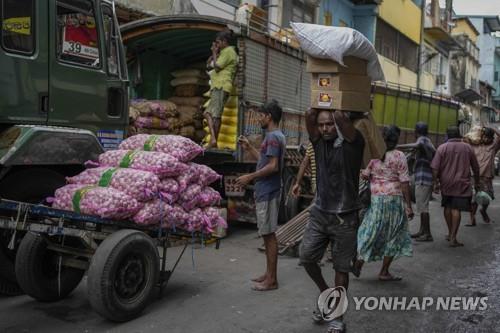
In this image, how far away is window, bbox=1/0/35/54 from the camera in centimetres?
470

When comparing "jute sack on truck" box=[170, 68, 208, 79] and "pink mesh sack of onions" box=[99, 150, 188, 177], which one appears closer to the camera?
"pink mesh sack of onions" box=[99, 150, 188, 177]

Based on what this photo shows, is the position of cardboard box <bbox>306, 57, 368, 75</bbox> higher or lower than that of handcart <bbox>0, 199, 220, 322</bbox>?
higher

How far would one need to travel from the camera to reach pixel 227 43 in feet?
25.2

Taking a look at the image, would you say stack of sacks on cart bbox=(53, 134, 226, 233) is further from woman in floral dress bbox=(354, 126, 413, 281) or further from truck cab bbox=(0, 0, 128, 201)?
woman in floral dress bbox=(354, 126, 413, 281)

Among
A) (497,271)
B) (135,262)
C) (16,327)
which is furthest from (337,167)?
(497,271)

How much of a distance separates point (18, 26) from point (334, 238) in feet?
10.9

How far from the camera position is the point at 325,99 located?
443 cm

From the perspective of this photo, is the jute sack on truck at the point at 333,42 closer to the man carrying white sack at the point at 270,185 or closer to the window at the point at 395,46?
the man carrying white sack at the point at 270,185

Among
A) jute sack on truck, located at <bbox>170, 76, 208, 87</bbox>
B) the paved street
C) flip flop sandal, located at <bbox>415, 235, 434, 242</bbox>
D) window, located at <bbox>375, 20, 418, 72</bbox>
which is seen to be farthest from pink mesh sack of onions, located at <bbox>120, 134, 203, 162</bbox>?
window, located at <bbox>375, 20, 418, 72</bbox>

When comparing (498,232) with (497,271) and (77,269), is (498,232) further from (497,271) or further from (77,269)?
(77,269)

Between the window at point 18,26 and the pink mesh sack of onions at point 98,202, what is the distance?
141 centimetres

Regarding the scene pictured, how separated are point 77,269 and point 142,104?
3448 mm

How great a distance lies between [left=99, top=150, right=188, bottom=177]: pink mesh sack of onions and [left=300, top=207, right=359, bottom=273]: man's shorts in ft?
4.12

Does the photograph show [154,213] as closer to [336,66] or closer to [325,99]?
[325,99]
